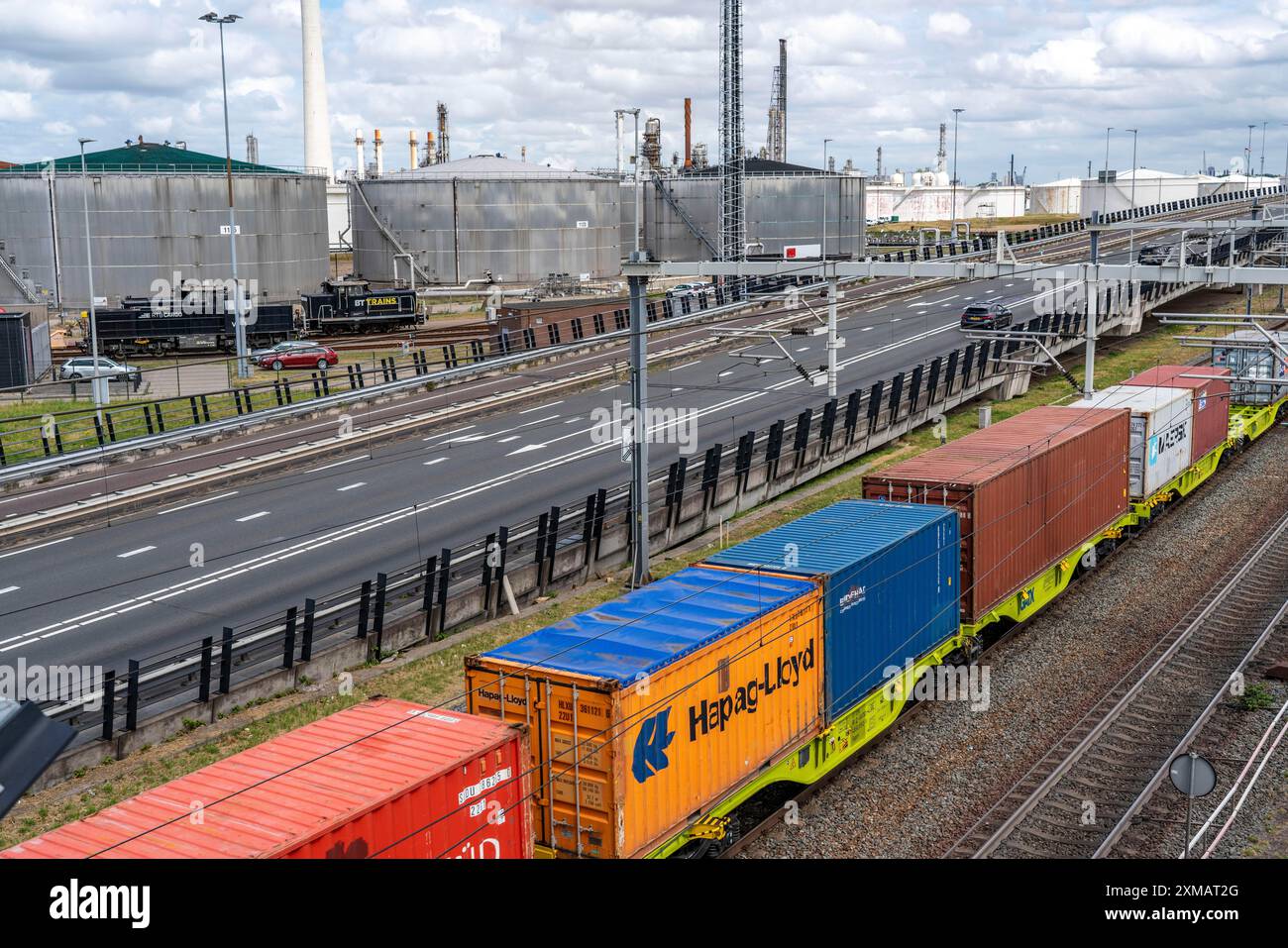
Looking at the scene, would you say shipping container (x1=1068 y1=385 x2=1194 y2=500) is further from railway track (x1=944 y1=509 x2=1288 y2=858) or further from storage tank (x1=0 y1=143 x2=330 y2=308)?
storage tank (x1=0 y1=143 x2=330 y2=308)

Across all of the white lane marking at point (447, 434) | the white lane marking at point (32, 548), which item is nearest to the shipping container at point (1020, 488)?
the white lane marking at point (32, 548)

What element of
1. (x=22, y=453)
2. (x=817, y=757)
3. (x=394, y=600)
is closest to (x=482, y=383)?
(x=22, y=453)

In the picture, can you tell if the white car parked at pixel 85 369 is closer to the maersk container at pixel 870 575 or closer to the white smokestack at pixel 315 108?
the maersk container at pixel 870 575

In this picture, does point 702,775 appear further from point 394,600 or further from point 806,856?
point 394,600

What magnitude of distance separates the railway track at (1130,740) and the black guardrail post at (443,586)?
37.9 ft

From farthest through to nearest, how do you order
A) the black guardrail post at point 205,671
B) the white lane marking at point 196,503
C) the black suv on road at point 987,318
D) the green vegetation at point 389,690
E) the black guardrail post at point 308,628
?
the black suv on road at point 987,318
the white lane marking at point 196,503
the black guardrail post at point 308,628
the black guardrail post at point 205,671
the green vegetation at point 389,690

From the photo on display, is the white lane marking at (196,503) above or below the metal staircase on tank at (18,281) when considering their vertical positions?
below

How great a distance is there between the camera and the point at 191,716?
2030cm

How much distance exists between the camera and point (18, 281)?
75938 mm

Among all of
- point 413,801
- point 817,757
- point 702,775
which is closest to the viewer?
point 413,801

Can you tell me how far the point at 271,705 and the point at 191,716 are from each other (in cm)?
146

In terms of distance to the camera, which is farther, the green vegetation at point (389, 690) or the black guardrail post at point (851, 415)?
the black guardrail post at point (851, 415)

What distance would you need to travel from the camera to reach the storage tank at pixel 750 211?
332ft

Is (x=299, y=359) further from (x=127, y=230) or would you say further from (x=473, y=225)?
(x=473, y=225)
